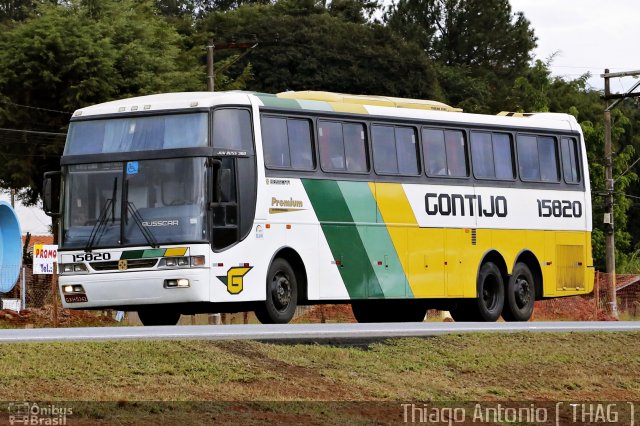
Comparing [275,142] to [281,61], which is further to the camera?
→ [281,61]

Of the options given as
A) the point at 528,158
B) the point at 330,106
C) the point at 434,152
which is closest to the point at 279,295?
the point at 330,106

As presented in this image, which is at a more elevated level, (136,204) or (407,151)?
(407,151)

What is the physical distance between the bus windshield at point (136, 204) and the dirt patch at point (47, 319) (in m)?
9.57

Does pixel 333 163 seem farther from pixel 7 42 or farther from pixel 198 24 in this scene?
pixel 198 24

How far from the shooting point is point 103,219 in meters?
23.6

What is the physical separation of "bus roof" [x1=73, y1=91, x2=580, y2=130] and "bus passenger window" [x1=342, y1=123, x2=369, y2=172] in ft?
0.97

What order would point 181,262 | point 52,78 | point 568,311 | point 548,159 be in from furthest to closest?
1. point 52,78
2. point 568,311
3. point 548,159
4. point 181,262

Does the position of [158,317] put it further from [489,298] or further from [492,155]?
[492,155]

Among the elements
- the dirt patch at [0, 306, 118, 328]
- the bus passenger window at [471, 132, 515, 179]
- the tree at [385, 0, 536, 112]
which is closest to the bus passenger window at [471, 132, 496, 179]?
the bus passenger window at [471, 132, 515, 179]

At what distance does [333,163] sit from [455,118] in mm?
3770

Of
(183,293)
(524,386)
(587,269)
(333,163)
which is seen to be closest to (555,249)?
(587,269)

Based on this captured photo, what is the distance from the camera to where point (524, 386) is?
18.1 meters

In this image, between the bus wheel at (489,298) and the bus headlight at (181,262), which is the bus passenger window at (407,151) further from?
the bus headlight at (181,262)

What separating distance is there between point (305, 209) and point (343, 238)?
1.09 metres
